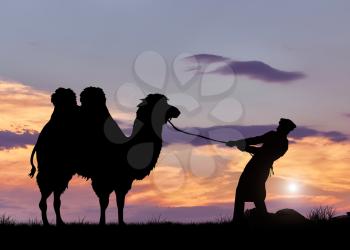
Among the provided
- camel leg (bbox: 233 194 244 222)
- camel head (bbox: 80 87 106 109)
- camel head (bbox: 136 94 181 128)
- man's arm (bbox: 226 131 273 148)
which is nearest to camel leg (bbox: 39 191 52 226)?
camel head (bbox: 80 87 106 109)

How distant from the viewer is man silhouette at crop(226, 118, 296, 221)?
18.2 m

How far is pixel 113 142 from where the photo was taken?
2069 centimetres

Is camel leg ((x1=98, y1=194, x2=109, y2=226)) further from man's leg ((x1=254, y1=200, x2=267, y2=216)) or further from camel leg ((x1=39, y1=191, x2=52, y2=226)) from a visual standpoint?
man's leg ((x1=254, y1=200, x2=267, y2=216))

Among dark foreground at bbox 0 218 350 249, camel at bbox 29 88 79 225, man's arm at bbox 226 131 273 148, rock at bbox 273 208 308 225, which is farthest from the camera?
camel at bbox 29 88 79 225

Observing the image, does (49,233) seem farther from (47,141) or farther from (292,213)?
(292,213)

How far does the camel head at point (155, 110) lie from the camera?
20.7 metres

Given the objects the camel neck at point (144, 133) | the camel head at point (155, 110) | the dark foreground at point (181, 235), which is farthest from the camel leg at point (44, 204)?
the camel head at point (155, 110)

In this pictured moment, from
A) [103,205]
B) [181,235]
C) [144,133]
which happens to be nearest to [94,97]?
[144,133]

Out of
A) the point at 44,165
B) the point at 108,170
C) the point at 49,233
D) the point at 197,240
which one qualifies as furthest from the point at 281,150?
the point at 44,165

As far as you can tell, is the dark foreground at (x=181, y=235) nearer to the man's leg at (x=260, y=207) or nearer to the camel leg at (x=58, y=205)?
the man's leg at (x=260, y=207)

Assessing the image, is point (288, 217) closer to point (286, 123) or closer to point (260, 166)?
point (260, 166)

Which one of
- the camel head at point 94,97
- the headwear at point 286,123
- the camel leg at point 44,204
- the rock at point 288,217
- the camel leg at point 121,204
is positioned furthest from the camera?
the camel head at point 94,97

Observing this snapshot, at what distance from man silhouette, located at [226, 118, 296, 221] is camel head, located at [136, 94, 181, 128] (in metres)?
3.18

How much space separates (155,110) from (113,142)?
168cm
